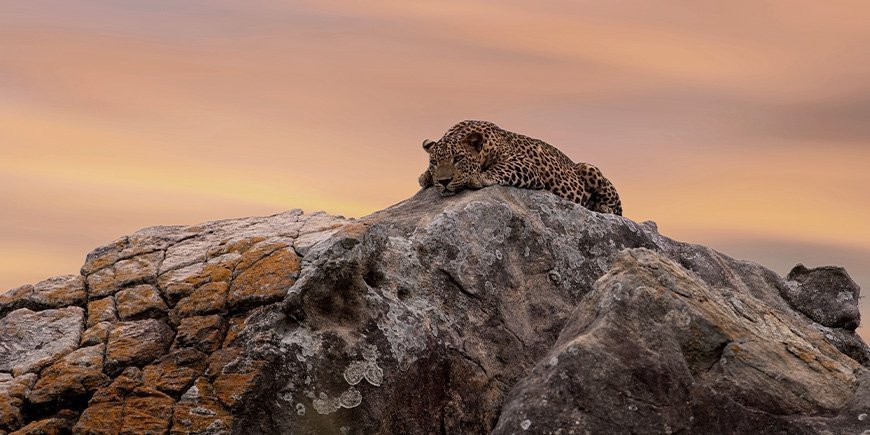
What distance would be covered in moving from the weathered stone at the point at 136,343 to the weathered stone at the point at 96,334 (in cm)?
7

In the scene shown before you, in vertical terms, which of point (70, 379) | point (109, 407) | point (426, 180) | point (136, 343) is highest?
point (426, 180)

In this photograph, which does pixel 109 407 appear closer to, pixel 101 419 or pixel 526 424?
pixel 101 419

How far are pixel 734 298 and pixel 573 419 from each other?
3.32 meters

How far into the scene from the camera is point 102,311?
12820 mm

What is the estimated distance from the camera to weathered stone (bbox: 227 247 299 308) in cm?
1225

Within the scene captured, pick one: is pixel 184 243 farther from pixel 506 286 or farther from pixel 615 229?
pixel 615 229

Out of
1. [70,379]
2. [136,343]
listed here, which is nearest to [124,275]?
[136,343]

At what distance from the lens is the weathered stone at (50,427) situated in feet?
38.0

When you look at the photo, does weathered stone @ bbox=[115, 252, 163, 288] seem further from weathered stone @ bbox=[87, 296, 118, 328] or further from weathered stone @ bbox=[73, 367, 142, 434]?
weathered stone @ bbox=[73, 367, 142, 434]

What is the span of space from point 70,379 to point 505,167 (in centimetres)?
632

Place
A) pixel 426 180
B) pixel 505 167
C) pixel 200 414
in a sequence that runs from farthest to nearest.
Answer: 1. pixel 426 180
2. pixel 505 167
3. pixel 200 414

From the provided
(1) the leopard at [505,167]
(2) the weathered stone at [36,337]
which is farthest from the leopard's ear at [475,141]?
(2) the weathered stone at [36,337]

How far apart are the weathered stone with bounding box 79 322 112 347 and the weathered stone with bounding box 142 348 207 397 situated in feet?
2.72

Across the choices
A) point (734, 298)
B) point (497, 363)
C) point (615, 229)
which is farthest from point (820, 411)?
point (615, 229)
